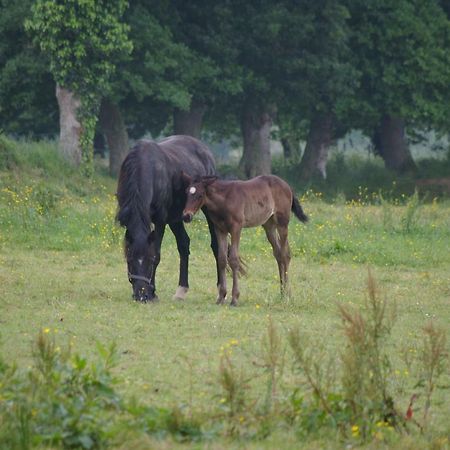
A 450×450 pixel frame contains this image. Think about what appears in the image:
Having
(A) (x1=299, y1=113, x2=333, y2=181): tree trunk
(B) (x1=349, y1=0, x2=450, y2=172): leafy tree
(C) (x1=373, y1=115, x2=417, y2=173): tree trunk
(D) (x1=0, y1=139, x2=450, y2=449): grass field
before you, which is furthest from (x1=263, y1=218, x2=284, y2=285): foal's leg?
(C) (x1=373, y1=115, x2=417, y2=173): tree trunk

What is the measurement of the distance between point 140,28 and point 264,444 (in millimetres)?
29009

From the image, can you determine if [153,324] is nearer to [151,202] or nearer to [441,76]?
[151,202]

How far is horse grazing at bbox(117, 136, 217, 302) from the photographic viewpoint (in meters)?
14.7

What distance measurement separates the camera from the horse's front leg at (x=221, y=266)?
49.4 ft

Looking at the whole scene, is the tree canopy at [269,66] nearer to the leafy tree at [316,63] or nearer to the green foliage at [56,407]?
the leafy tree at [316,63]

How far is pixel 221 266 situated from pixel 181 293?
919 mm

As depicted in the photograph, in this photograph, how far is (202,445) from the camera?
823 cm

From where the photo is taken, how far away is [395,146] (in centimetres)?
4350

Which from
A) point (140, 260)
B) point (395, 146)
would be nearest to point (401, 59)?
point (395, 146)

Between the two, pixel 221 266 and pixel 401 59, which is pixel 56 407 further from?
pixel 401 59

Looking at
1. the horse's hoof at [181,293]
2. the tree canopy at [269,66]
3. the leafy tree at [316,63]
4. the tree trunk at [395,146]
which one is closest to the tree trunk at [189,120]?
the tree canopy at [269,66]

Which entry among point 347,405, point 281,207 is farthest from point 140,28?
point 347,405

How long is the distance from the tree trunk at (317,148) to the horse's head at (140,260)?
1029 inches

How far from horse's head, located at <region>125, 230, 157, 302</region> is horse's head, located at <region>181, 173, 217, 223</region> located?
0.65 m
